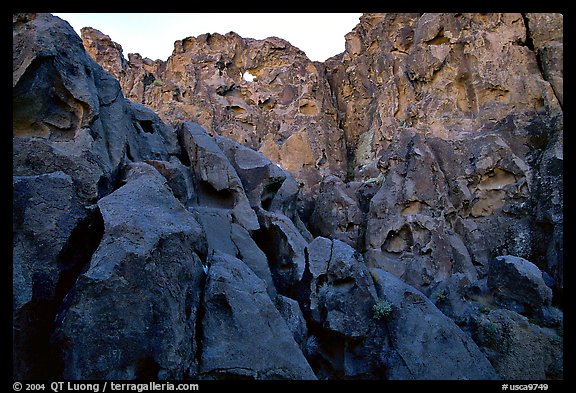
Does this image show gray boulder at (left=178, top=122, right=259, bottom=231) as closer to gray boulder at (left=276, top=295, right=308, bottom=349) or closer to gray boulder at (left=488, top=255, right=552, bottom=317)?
gray boulder at (left=276, top=295, right=308, bottom=349)

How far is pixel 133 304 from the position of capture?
597cm

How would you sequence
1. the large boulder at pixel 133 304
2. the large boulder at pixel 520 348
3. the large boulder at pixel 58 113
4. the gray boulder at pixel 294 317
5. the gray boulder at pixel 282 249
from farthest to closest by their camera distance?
the gray boulder at pixel 282 249, the large boulder at pixel 520 348, the gray boulder at pixel 294 317, the large boulder at pixel 58 113, the large boulder at pixel 133 304

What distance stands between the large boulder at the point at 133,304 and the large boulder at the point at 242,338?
0.33 meters

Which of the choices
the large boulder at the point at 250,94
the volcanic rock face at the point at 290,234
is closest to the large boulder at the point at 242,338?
Answer: the volcanic rock face at the point at 290,234

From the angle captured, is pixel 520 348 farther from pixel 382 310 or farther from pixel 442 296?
pixel 382 310

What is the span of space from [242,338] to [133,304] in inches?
82.7

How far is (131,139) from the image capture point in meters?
11.2

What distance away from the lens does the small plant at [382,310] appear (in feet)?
28.7

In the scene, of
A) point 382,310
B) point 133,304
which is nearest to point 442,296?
point 382,310

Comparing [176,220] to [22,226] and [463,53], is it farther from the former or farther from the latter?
[463,53]

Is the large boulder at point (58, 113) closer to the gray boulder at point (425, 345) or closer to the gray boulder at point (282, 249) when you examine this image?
the gray boulder at point (282, 249)

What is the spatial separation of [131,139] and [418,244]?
12109 millimetres

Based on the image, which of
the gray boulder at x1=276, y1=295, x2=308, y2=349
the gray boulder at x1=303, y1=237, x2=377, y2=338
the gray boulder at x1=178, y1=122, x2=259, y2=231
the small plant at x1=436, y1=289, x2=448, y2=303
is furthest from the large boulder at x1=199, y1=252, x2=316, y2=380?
the small plant at x1=436, y1=289, x2=448, y2=303

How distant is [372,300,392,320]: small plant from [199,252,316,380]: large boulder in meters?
2.35
